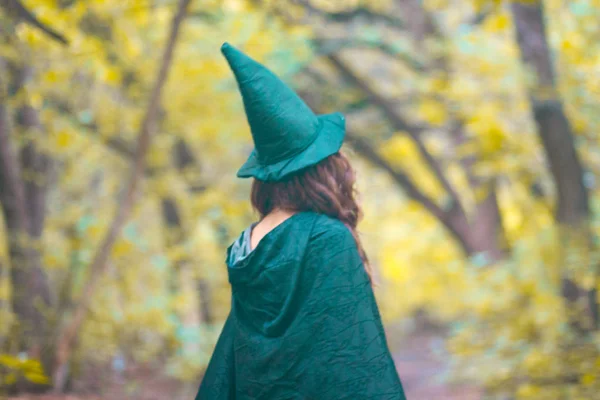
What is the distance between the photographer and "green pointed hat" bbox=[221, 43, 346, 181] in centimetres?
263

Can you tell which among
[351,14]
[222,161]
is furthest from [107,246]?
[351,14]

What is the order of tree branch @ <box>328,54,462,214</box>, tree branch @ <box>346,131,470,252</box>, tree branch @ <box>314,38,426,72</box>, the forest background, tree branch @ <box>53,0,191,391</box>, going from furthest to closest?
tree branch @ <box>346,131,470,252</box>
tree branch @ <box>328,54,462,214</box>
tree branch @ <box>314,38,426,72</box>
the forest background
tree branch @ <box>53,0,191,391</box>

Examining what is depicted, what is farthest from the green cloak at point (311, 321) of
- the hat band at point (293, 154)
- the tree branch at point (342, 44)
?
the tree branch at point (342, 44)

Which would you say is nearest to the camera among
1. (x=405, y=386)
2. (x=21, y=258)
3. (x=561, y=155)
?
(x=561, y=155)

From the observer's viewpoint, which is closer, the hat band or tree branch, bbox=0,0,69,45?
the hat band

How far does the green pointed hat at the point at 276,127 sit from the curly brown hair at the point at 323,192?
51 mm

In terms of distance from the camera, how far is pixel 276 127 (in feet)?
8.73

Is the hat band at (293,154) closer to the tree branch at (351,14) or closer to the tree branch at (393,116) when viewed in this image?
the tree branch at (351,14)

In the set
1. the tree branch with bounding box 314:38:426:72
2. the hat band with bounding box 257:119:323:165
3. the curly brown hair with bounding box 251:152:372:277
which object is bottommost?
the curly brown hair with bounding box 251:152:372:277

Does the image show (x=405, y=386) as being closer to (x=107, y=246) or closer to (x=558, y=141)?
(x=558, y=141)

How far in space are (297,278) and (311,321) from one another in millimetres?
158

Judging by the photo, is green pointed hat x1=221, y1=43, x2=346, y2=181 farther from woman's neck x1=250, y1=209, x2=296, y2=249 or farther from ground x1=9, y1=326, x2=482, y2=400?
ground x1=9, y1=326, x2=482, y2=400

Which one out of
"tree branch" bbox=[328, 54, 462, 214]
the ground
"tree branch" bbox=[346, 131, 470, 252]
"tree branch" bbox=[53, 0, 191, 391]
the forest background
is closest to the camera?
"tree branch" bbox=[53, 0, 191, 391]

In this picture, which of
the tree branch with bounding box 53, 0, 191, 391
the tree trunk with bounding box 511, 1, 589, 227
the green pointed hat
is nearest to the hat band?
the green pointed hat
